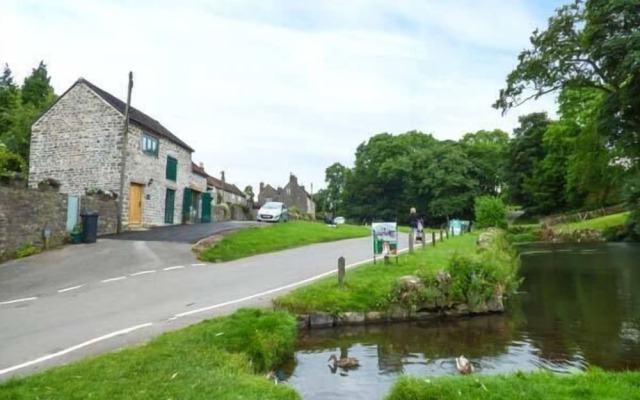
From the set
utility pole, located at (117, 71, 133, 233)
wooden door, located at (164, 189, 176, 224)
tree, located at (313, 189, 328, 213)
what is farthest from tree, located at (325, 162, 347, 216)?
utility pole, located at (117, 71, 133, 233)

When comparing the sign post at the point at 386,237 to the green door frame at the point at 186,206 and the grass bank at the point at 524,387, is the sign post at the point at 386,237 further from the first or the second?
the green door frame at the point at 186,206

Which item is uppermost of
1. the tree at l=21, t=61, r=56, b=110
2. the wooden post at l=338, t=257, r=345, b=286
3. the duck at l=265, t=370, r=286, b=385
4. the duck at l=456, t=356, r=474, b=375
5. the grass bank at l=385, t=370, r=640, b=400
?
the tree at l=21, t=61, r=56, b=110

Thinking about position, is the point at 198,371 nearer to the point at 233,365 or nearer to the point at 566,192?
the point at 233,365

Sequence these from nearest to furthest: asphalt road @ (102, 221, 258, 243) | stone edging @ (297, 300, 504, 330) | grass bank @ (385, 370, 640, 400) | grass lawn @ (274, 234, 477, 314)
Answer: grass bank @ (385, 370, 640, 400) → stone edging @ (297, 300, 504, 330) → grass lawn @ (274, 234, 477, 314) → asphalt road @ (102, 221, 258, 243)

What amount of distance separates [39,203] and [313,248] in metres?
11.3

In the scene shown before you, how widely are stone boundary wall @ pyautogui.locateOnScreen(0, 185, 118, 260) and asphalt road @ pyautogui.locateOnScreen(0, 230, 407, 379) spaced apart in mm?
927

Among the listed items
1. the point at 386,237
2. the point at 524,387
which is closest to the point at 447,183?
the point at 386,237

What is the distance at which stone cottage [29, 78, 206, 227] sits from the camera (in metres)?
29.9

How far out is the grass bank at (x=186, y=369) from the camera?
6180 mm

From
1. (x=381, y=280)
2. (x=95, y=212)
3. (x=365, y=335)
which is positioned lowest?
(x=365, y=335)

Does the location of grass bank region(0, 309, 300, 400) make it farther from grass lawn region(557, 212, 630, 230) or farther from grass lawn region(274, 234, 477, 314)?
grass lawn region(557, 212, 630, 230)

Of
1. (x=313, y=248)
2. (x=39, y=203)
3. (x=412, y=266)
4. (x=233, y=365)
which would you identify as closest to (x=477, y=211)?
(x=313, y=248)

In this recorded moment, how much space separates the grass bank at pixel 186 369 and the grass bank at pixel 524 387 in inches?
62.5

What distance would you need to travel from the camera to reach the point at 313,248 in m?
25.0
